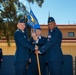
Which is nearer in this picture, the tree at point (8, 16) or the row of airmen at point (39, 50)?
the row of airmen at point (39, 50)

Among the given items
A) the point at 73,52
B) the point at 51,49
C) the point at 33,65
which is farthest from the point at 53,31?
the point at 73,52

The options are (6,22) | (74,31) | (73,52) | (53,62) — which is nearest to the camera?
(53,62)

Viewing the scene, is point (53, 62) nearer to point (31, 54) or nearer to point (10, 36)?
point (31, 54)

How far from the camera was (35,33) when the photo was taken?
25.4 feet

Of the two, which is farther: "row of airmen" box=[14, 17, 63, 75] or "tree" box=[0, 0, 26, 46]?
"tree" box=[0, 0, 26, 46]

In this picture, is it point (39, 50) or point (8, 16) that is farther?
point (8, 16)

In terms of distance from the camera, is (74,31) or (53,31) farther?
(74,31)

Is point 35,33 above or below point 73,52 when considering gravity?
above

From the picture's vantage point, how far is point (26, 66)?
25.1 feet

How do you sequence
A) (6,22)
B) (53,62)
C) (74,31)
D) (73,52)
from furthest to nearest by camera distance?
(74,31)
(73,52)
(6,22)
(53,62)

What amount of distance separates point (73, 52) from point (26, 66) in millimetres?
16449

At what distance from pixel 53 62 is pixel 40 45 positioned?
59cm

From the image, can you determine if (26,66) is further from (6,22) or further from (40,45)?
(6,22)

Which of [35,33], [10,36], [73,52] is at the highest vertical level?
[35,33]
